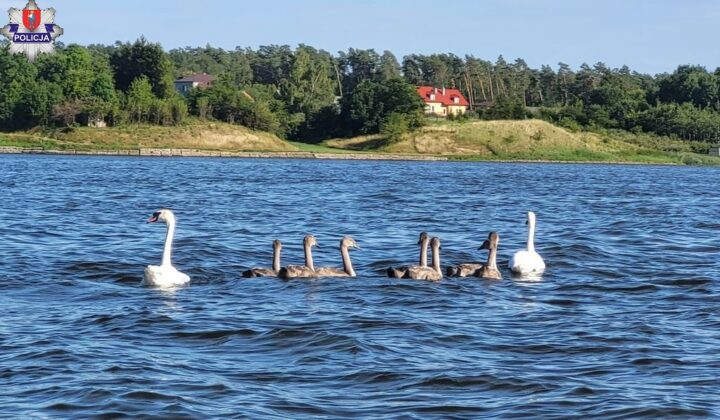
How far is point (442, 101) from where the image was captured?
17075cm

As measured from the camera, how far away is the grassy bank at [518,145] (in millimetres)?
124938

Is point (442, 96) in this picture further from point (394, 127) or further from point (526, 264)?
point (526, 264)

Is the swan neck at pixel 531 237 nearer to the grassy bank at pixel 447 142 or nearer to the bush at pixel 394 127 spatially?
the grassy bank at pixel 447 142

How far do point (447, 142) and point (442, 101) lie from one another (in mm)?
44843

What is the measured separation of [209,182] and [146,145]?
60.5 metres

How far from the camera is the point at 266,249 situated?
26.2 m

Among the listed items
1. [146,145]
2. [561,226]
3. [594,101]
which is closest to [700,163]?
[594,101]

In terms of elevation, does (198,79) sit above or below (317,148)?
above

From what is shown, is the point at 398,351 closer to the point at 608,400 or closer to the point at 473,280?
the point at 608,400

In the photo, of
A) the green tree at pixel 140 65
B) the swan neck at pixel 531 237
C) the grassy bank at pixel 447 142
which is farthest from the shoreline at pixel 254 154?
the swan neck at pixel 531 237

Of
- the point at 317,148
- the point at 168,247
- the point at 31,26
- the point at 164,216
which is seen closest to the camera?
the point at 168,247

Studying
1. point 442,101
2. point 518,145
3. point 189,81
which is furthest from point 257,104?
point 442,101

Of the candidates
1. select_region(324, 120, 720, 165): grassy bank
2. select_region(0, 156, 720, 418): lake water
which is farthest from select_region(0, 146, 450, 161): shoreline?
select_region(0, 156, 720, 418): lake water

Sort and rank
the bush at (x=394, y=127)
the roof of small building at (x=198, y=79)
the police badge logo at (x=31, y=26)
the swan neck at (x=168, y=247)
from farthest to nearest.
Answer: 1. the roof of small building at (x=198, y=79)
2. the bush at (x=394, y=127)
3. the police badge logo at (x=31, y=26)
4. the swan neck at (x=168, y=247)
